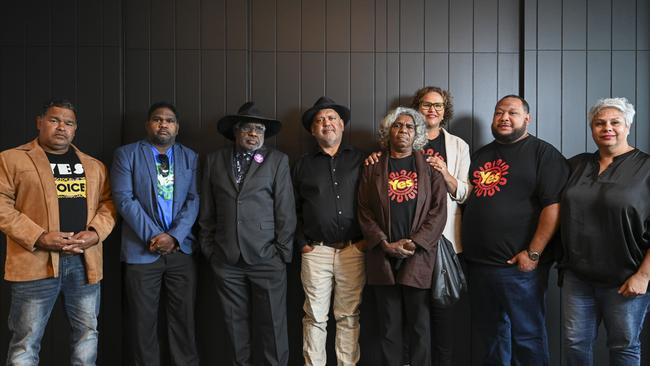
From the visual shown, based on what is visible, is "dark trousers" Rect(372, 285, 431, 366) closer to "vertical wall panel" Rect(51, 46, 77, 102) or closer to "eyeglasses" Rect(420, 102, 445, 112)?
"eyeglasses" Rect(420, 102, 445, 112)

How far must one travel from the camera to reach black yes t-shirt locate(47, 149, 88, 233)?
8.91 ft

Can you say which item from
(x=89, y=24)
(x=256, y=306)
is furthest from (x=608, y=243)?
(x=89, y=24)

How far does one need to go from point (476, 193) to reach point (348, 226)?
2.65ft

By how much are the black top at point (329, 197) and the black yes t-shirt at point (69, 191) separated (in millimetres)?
1304

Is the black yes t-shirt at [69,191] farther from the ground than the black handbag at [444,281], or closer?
farther from the ground

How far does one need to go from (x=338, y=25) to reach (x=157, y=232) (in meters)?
1.94

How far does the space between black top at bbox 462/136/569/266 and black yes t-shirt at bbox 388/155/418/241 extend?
40 centimetres

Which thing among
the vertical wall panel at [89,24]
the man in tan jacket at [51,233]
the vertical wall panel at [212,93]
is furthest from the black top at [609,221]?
the vertical wall panel at [89,24]

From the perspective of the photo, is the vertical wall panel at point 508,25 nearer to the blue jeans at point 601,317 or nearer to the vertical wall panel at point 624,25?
the vertical wall panel at point 624,25

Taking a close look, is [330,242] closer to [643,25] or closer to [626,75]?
[626,75]

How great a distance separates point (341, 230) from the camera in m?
2.93

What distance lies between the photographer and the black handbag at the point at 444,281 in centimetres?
266

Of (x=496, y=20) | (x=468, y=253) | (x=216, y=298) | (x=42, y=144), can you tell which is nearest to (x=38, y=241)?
(x=42, y=144)

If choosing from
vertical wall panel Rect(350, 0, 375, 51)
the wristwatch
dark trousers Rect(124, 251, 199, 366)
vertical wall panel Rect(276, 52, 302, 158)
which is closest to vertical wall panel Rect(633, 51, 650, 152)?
the wristwatch
